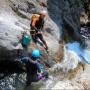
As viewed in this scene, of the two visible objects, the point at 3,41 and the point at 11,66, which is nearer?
the point at 3,41

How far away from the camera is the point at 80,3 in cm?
2108

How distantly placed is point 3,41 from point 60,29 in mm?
4366

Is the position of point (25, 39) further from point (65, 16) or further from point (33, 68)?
point (65, 16)

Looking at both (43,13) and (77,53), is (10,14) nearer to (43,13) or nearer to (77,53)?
(43,13)

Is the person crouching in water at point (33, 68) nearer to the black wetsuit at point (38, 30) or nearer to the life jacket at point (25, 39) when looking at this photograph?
the life jacket at point (25, 39)

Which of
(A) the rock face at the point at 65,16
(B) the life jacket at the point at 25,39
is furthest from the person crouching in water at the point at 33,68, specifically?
(A) the rock face at the point at 65,16

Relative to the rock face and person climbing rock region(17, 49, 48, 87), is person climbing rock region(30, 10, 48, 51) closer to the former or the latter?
person climbing rock region(17, 49, 48, 87)

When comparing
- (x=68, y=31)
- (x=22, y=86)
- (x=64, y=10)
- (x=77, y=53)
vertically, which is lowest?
(x=22, y=86)

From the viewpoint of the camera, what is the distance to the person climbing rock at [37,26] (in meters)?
14.1

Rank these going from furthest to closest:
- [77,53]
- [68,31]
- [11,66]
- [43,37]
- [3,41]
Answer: [68,31] → [77,53] → [43,37] → [11,66] → [3,41]

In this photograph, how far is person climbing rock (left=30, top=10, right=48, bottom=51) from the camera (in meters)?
14.1

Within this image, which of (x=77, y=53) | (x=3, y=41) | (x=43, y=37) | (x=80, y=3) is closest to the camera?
(x=3, y=41)

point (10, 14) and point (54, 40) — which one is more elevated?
point (10, 14)

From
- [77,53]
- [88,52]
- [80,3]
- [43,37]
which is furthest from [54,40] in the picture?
[80,3]
